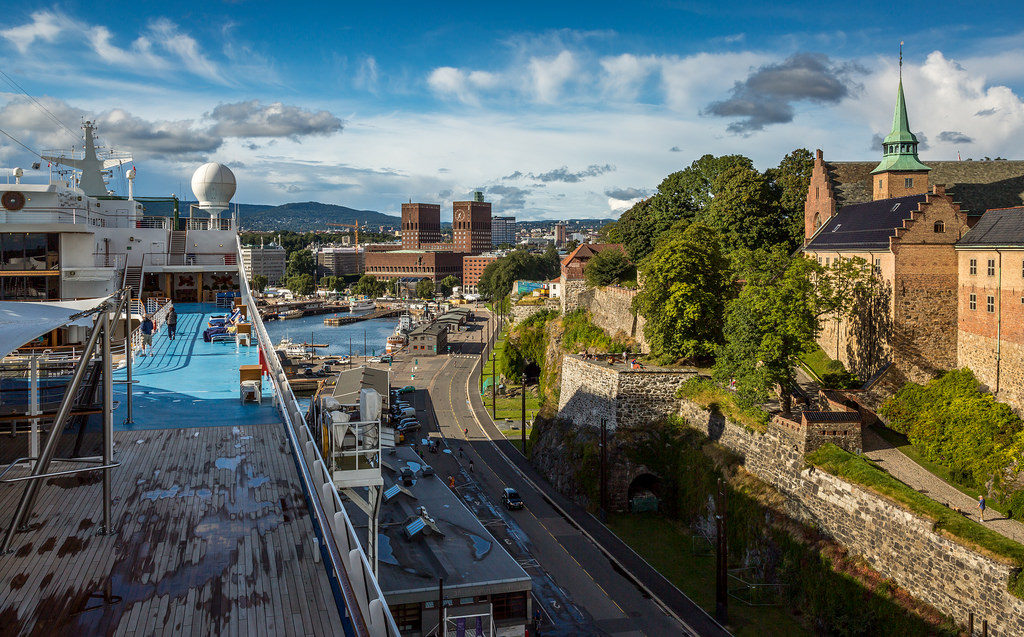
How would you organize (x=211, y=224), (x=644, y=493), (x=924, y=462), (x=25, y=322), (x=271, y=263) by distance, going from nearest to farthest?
(x=25, y=322), (x=924, y=462), (x=211, y=224), (x=644, y=493), (x=271, y=263)

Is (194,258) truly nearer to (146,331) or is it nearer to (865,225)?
(146,331)

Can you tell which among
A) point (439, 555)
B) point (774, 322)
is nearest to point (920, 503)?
point (774, 322)

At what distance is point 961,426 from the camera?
20.0m

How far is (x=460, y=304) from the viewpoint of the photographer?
5049 inches

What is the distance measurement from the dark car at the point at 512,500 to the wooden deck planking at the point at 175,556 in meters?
18.1

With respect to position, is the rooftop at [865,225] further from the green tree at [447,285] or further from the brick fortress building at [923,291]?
the green tree at [447,285]

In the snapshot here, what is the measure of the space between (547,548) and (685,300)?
10393 millimetres

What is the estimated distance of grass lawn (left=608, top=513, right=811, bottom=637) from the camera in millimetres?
19125

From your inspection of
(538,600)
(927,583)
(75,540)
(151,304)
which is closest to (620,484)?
(538,600)

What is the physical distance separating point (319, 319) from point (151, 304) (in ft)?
330

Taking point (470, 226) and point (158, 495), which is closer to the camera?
point (158, 495)

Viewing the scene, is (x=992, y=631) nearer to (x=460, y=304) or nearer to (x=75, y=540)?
(x=75, y=540)

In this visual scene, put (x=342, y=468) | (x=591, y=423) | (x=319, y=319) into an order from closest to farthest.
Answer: (x=342, y=468), (x=591, y=423), (x=319, y=319)

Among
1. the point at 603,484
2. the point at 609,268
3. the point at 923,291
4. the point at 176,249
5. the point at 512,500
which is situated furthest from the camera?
the point at 609,268
